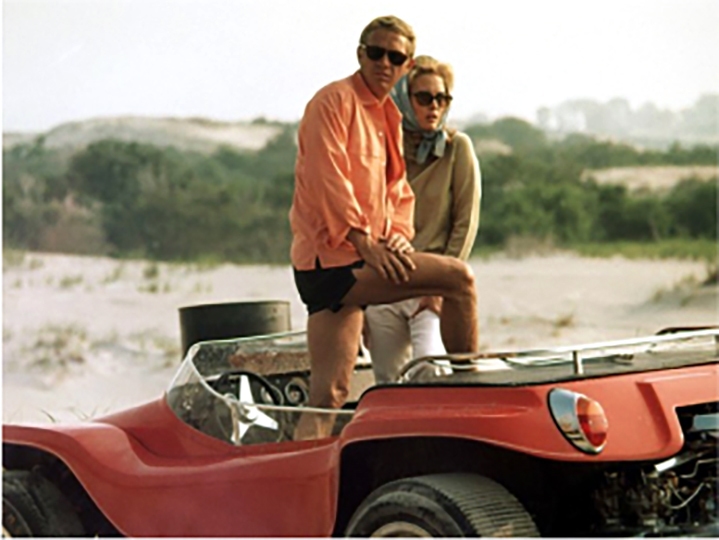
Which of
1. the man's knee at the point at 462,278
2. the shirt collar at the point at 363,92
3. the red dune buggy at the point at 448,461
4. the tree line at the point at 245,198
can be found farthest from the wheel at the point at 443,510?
the tree line at the point at 245,198

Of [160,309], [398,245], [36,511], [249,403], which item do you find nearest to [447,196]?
[398,245]

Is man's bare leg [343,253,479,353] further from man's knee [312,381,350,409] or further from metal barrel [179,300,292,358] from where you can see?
metal barrel [179,300,292,358]

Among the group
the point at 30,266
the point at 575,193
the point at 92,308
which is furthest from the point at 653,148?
the point at 30,266

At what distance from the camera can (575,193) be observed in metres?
13.4

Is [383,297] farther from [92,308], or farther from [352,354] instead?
[92,308]

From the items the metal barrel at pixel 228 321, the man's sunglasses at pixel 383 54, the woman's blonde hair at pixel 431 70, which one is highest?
the man's sunglasses at pixel 383 54

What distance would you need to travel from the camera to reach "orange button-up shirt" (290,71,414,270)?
16.2 feet

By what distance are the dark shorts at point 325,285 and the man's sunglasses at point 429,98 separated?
645 millimetres

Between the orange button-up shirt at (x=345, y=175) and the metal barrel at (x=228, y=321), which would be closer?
the orange button-up shirt at (x=345, y=175)

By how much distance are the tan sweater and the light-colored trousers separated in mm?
265

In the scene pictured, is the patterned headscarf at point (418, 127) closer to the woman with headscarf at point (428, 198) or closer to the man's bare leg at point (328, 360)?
the woman with headscarf at point (428, 198)

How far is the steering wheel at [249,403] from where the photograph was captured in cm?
514

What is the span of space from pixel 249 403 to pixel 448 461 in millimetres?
997

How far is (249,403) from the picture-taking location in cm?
525
